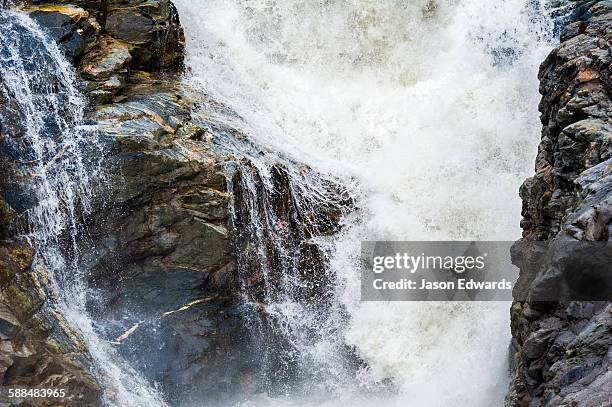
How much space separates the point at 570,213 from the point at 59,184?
8.19 meters

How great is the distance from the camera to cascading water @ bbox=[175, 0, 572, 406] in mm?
13203

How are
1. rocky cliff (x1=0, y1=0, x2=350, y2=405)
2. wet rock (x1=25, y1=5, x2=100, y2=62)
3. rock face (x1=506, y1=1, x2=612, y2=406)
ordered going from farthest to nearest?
wet rock (x1=25, y1=5, x2=100, y2=62)
rocky cliff (x1=0, y1=0, x2=350, y2=405)
rock face (x1=506, y1=1, x2=612, y2=406)

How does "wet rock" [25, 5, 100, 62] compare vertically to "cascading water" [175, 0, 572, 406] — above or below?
above

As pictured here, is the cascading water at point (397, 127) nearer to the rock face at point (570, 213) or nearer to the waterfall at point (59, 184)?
the rock face at point (570, 213)

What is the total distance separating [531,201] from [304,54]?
7.77 meters

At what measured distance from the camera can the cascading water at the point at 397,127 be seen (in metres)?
13.2

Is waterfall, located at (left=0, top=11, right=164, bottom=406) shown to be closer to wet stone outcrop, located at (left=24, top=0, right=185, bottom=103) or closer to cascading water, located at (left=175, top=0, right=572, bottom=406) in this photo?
wet stone outcrop, located at (left=24, top=0, right=185, bottom=103)

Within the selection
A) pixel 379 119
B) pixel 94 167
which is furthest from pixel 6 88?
pixel 379 119

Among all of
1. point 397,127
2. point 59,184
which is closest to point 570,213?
point 397,127

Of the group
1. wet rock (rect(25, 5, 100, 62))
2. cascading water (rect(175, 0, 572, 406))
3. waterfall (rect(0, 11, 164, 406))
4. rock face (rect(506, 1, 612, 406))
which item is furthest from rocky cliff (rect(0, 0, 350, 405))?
rock face (rect(506, 1, 612, 406))

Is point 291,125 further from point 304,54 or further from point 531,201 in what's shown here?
point 531,201

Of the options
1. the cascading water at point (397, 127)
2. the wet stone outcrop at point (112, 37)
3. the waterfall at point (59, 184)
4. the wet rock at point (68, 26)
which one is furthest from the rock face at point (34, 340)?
the wet rock at point (68, 26)

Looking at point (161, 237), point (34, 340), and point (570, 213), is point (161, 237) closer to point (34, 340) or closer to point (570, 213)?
point (34, 340)

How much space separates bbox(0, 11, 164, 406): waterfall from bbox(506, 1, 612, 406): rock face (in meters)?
6.59
